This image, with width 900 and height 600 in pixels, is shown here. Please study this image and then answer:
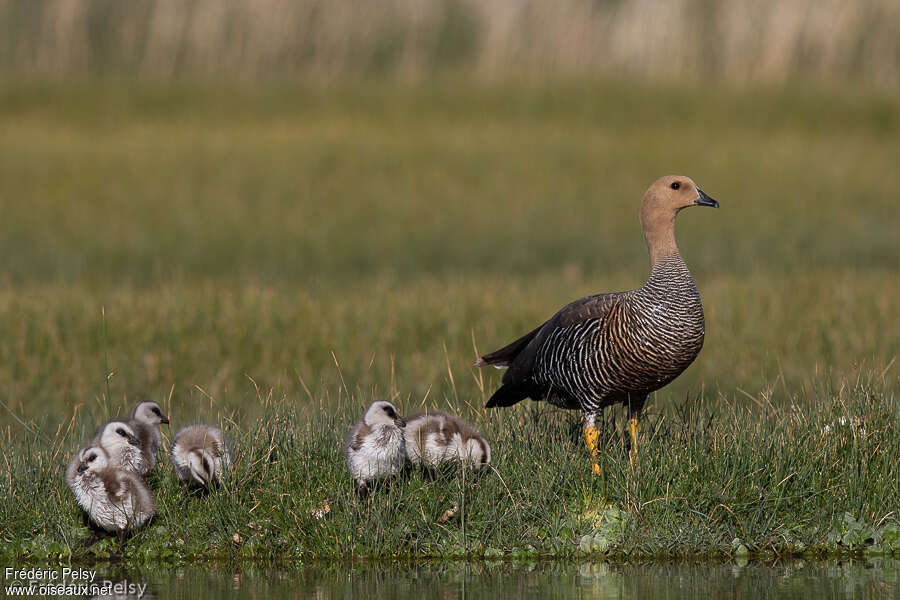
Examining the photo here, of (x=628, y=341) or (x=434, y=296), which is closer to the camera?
(x=628, y=341)

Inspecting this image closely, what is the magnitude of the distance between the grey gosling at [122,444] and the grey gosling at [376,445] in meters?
1.40

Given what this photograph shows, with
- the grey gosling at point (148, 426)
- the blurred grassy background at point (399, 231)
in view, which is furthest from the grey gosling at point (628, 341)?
the grey gosling at point (148, 426)

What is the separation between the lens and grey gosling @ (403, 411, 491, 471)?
31.3 ft

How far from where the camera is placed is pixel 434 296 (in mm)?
19250

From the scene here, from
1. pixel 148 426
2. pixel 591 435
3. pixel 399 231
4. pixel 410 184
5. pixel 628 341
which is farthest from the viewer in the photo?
pixel 410 184

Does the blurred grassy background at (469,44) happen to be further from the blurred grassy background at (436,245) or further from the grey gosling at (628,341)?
the grey gosling at (628,341)

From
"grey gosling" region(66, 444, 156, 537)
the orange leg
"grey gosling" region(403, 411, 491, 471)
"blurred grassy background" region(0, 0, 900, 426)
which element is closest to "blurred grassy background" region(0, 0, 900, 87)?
"blurred grassy background" region(0, 0, 900, 426)

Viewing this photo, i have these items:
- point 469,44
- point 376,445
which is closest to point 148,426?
point 376,445

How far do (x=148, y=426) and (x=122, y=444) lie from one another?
0.70 metres

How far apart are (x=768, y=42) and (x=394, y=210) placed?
14074 millimetres

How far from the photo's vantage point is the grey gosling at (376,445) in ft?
30.6

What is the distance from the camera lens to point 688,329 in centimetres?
973

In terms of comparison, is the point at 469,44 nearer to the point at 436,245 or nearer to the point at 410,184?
the point at 410,184

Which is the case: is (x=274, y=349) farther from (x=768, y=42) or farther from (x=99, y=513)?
(x=768, y=42)
